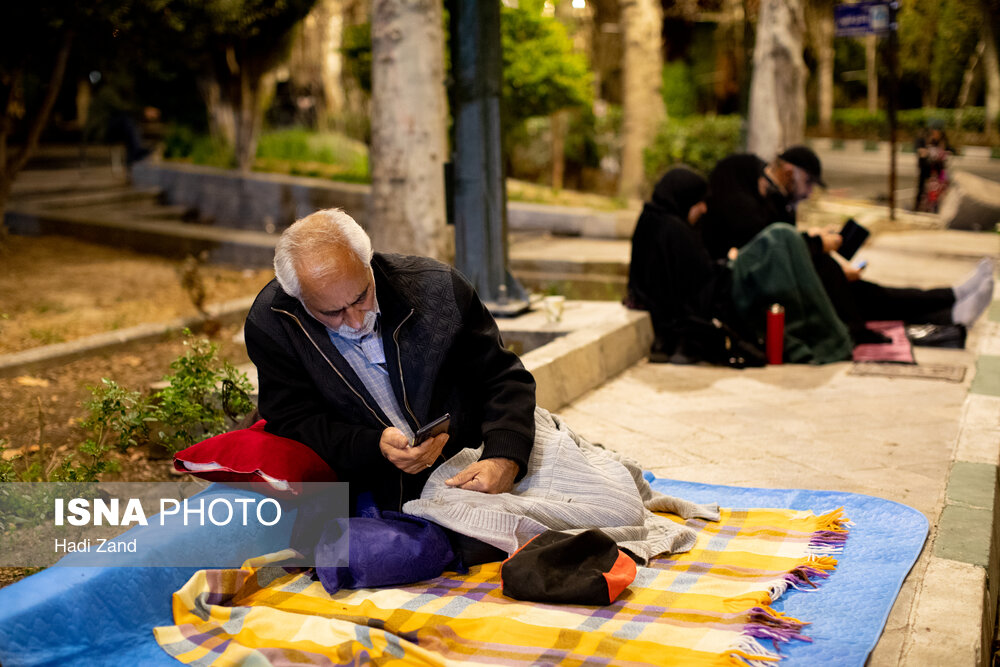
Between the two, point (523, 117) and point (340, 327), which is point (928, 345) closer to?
point (340, 327)

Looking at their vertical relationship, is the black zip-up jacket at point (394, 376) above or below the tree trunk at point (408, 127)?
below

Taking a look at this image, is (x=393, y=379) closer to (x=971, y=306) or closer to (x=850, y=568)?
(x=850, y=568)

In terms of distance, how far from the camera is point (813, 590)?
10.4 feet

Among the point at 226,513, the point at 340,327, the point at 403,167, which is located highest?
the point at 403,167

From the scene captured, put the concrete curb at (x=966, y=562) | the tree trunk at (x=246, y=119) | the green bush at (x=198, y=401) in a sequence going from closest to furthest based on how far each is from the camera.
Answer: the concrete curb at (x=966, y=562) → the green bush at (x=198, y=401) → the tree trunk at (x=246, y=119)

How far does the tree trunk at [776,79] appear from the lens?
14.2 meters

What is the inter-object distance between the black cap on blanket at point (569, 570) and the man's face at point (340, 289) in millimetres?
934

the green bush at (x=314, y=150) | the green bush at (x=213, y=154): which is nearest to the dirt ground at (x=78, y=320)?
the green bush at (x=213, y=154)

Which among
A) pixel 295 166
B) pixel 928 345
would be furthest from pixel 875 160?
pixel 928 345

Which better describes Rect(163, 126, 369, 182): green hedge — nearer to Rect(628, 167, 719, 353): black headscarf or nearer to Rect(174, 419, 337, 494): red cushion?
Rect(628, 167, 719, 353): black headscarf

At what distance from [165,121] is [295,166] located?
11408mm

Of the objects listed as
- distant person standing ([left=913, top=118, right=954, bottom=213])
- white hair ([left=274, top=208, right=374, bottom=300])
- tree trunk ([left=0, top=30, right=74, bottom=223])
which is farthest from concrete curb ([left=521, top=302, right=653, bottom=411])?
distant person standing ([left=913, top=118, right=954, bottom=213])

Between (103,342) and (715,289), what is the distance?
3938 millimetres

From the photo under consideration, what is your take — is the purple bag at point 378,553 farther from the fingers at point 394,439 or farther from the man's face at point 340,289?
the man's face at point 340,289
